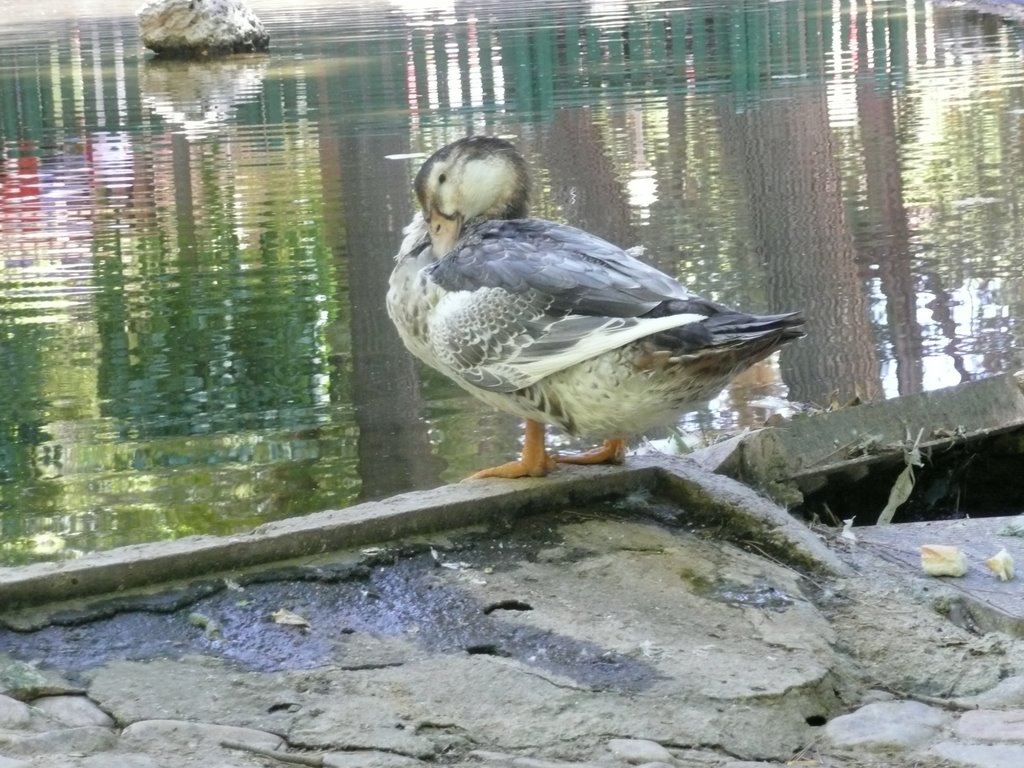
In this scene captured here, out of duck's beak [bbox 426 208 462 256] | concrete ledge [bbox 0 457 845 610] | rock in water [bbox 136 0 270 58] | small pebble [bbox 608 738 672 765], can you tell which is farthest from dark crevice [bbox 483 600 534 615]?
rock in water [bbox 136 0 270 58]

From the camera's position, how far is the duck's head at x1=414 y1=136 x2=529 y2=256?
16.0ft

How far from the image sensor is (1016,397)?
219 inches

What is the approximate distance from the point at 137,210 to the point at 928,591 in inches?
338

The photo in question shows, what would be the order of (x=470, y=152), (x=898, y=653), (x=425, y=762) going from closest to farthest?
(x=425, y=762), (x=898, y=653), (x=470, y=152)

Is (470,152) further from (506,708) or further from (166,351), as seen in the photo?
(166,351)

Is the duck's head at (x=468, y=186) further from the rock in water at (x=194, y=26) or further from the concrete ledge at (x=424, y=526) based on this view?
the rock in water at (x=194, y=26)

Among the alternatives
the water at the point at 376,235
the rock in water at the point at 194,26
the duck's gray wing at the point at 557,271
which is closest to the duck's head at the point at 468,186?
the duck's gray wing at the point at 557,271

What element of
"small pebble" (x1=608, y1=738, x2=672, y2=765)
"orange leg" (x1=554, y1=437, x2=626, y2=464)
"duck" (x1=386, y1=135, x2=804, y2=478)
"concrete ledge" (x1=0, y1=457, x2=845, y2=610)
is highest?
"duck" (x1=386, y1=135, x2=804, y2=478)

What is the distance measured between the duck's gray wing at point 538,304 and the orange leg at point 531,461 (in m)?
0.25

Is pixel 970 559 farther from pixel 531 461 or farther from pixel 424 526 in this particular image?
pixel 424 526

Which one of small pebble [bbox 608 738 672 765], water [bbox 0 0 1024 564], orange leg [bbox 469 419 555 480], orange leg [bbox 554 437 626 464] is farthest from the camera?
water [bbox 0 0 1024 564]

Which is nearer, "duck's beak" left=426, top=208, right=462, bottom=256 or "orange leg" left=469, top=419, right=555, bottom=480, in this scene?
"orange leg" left=469, top=419, right=555, bottom=480

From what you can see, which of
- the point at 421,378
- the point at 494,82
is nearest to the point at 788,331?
the point at 421,378

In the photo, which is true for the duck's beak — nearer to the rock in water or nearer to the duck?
the duck
